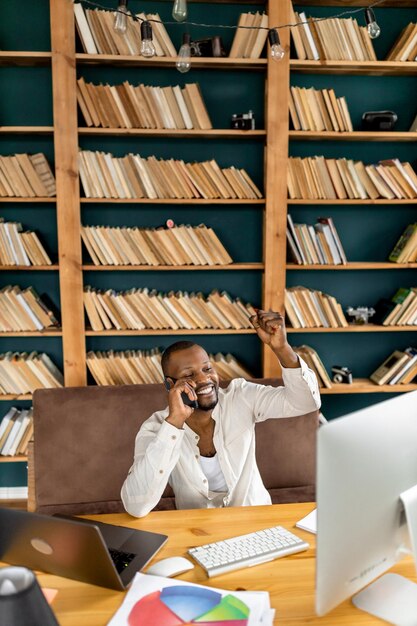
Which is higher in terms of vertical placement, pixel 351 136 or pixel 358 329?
pixel 351 136

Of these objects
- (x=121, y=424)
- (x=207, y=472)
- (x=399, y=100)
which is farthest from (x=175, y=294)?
(x=399, y=100)

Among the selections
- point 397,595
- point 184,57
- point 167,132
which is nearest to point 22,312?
point 167,132

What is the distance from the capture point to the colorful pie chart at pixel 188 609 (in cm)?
113

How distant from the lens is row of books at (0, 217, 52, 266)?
3.07 m

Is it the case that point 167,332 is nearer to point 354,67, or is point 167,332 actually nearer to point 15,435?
point 15,435

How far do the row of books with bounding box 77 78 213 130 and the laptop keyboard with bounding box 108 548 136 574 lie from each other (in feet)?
7.35

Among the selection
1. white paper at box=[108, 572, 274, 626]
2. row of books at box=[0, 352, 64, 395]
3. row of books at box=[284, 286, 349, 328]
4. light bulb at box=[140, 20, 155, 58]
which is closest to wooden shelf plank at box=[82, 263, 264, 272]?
row of books at box=[284, 286, 349, 328]

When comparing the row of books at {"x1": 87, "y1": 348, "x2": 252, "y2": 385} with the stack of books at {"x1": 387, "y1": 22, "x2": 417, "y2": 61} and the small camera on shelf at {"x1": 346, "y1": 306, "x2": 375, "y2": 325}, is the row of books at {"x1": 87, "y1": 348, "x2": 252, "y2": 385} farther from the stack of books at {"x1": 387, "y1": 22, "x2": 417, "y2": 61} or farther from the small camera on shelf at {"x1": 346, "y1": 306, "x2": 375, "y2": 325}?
the stack of books at {"x1": 387, "y1": 22, "x2": 417, "y2": 61}

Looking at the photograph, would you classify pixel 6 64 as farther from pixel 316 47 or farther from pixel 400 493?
pixel 400 493

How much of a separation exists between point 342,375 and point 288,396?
4.84ft

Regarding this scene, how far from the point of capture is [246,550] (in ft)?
4.52

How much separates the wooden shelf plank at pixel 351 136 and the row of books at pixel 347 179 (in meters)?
0.12

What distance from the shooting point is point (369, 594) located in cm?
122

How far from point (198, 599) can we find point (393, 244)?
9.06 ft
